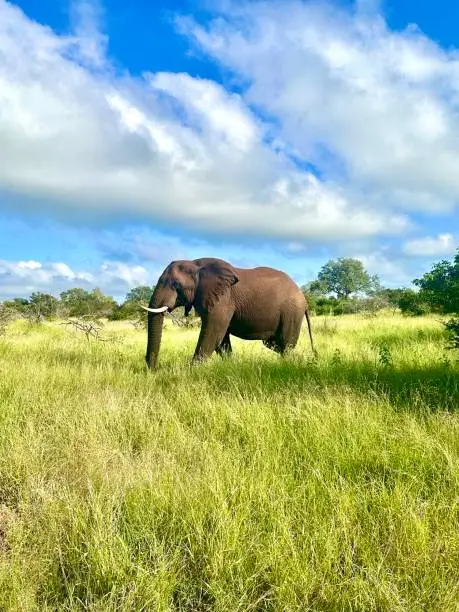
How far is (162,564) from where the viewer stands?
2.31m

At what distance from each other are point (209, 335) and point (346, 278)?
264ft

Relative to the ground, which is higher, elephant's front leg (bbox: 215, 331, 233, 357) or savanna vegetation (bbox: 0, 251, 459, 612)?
elephant's front leg (bbox: 215, 331, 233, 357)

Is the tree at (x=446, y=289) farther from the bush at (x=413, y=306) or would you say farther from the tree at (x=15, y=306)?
the tree at (x=15, y=306)

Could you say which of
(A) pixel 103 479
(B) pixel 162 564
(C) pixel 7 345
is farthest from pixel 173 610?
(C) pixel 7 345

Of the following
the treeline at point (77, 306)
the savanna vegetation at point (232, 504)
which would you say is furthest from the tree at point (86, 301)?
the savanna vegetation at point (232, 504)

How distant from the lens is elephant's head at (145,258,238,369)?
855 centimetres

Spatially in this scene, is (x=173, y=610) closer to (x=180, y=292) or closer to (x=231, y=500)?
(x=231, y=500)

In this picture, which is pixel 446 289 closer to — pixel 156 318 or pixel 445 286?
pixel 445 286

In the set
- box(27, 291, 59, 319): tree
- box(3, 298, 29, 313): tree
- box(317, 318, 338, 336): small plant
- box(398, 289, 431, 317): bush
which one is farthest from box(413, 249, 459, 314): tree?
box(27, 291, 59, 319): tree

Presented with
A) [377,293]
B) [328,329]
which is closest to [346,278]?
[377,293]

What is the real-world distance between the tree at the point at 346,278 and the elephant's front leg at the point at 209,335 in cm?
7493

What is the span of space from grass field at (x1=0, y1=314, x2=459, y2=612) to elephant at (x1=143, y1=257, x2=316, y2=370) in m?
3.23

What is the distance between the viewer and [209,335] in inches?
333

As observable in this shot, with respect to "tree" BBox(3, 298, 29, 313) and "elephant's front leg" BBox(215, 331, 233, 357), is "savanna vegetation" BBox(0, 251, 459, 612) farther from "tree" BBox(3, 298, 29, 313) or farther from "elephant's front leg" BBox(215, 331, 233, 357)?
"tree" BBox(3, 298, 29, 313)
